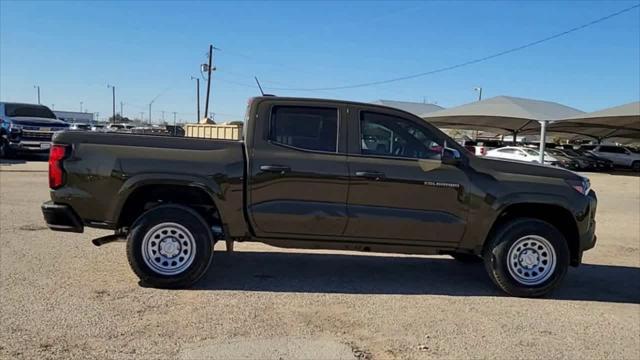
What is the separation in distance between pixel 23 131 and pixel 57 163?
17016 mm

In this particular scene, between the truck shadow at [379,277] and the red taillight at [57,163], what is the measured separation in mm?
1699

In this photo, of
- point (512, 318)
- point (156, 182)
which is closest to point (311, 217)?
point (156, 182)

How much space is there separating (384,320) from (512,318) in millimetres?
1239

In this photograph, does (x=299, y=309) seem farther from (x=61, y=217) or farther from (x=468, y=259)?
(x=468, y=259)

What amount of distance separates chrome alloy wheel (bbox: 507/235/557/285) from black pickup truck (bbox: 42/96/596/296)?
12 mm

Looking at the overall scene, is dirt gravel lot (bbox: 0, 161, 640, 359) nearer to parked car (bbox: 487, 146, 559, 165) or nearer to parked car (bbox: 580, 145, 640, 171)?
parked car (bbox: 487, 146, 559, 165)

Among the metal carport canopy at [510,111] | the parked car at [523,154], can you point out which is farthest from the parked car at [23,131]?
the metal carport canopy at [510,111]

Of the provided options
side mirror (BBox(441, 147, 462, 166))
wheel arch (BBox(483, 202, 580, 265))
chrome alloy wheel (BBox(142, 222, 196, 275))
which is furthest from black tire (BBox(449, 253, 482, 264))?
chrome alloy wheel (BBox(142, 222, 196, 275))

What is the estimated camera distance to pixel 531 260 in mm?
5941

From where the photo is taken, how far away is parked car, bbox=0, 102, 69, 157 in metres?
20.4

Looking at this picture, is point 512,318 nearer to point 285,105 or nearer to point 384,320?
point 384,320

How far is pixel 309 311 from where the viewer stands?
510 centimetres

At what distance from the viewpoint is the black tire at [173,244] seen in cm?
554

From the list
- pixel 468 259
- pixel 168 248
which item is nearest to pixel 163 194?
pixel 168 248
